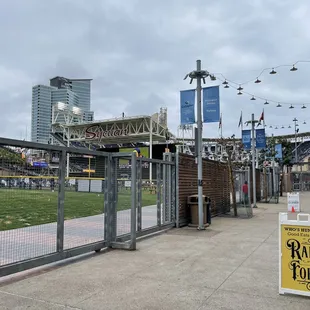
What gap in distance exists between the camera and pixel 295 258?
4891mm

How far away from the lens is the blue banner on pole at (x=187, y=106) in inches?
456

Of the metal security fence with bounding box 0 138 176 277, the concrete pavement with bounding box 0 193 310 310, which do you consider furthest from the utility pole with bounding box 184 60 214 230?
the concrete pavement with bounding box 0 193 310 310

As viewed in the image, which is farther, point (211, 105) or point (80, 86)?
point (80, 86)

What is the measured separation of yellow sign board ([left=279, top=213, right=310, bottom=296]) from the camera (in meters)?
4.82

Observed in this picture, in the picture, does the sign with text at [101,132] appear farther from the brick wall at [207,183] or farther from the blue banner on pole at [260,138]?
the brick wall at [207,183]

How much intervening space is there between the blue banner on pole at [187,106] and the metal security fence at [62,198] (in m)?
1.72

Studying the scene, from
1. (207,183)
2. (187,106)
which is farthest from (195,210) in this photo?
(187,106)

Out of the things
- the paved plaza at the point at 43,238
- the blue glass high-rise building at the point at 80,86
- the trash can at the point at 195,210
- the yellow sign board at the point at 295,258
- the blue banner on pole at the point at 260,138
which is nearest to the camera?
the yellow sign board at the point at 295,258

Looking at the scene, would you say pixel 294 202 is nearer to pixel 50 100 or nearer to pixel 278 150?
pixel 278 150

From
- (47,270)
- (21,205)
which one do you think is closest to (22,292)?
(47,270)

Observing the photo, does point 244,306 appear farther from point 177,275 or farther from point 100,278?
point 100,278

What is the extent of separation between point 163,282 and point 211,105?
7.09 metres

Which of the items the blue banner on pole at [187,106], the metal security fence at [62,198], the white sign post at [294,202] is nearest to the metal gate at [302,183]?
the white sign post at [294,202]

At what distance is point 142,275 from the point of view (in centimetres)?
597
